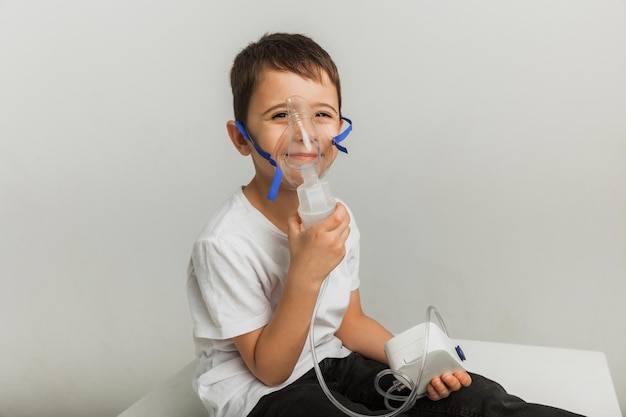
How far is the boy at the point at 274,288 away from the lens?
104 cm

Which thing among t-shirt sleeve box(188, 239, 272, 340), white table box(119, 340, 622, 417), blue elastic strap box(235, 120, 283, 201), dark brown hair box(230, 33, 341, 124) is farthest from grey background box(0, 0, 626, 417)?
t-shirt sleeve box(188, 239, 272, 340)

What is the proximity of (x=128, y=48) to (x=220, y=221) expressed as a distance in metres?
0.96

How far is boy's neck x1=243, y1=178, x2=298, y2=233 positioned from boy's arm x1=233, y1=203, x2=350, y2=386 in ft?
0.42

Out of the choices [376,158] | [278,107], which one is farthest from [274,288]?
[376,158]

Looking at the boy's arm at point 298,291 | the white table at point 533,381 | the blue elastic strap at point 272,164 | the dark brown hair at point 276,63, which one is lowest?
the white table at point 533,381

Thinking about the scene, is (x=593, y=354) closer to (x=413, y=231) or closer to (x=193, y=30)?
(x=413, y=231)

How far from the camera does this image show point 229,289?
3.56 ft

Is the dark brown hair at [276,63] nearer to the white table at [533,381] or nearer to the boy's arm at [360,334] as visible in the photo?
the boy's arm at [360,334]

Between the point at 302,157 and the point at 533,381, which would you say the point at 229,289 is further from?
the point at 533,381

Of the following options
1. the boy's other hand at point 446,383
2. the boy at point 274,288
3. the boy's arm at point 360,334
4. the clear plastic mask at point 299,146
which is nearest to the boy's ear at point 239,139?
the boy at point 274,288

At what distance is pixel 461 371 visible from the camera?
1.10 meters

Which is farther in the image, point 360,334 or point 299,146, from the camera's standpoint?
point 360,334

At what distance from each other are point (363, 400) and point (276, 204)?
419 millimetres

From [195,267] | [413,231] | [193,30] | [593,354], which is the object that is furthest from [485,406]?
[193,30]
